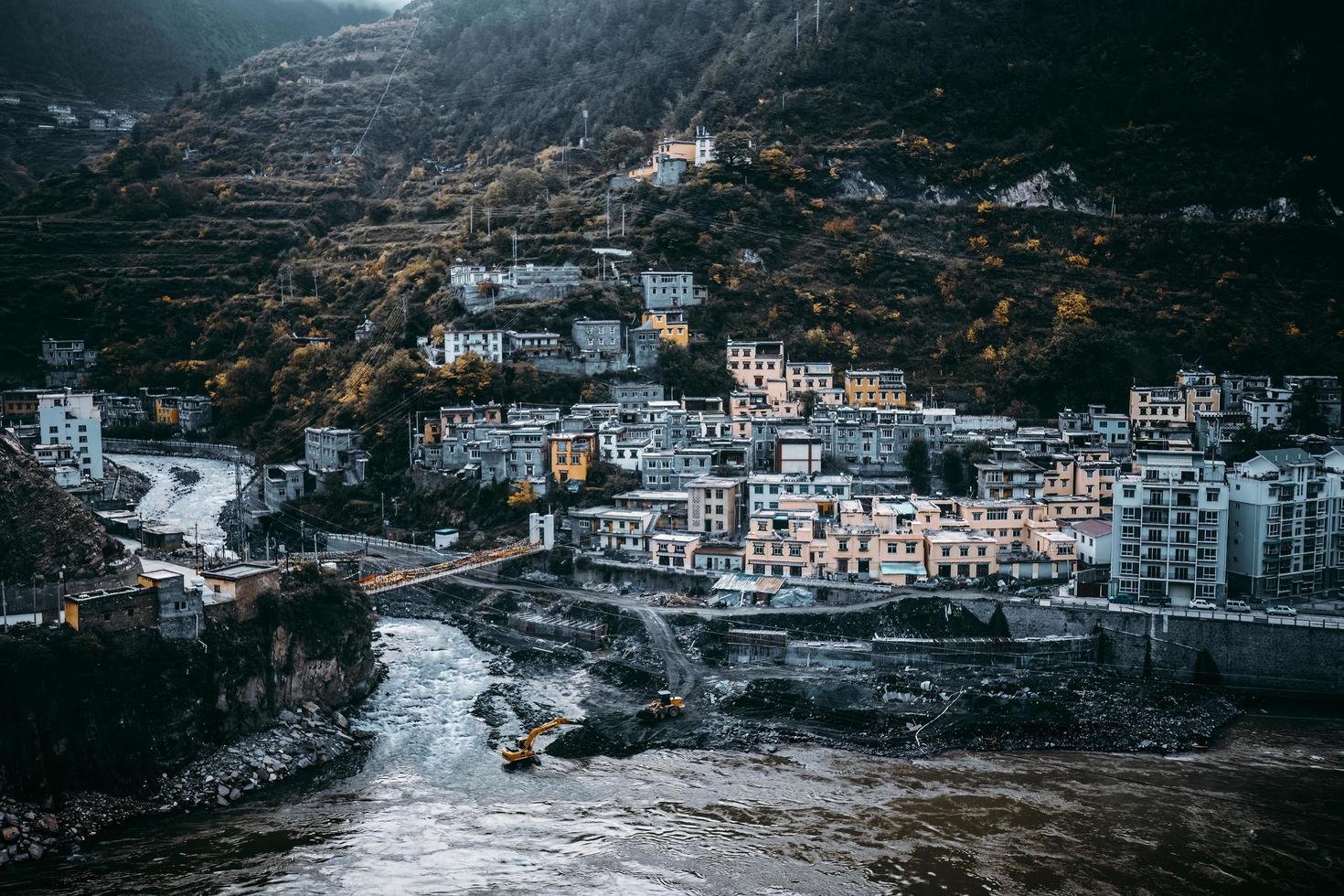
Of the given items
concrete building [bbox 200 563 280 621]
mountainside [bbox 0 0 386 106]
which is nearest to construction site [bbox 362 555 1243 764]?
concrete building [bbox 200 563 280 621]

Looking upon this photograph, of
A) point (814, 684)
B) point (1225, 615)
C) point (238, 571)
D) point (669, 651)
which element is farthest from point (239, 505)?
point (1225, 615)

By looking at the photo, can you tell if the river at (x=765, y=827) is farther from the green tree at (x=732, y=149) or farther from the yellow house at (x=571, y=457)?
the green tree at (x=732, y=149)

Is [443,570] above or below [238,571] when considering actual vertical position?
below

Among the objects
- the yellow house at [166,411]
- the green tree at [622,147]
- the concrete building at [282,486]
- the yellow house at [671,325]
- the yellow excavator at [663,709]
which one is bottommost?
the yellow excavator at [663,709]

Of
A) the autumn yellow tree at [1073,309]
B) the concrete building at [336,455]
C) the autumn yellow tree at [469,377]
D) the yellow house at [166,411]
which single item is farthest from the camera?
the yellow house at [166,411]

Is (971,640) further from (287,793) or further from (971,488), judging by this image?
(287,793)

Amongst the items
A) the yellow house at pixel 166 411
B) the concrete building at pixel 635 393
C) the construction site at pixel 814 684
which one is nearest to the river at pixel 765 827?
the construction site at pixel 814 684

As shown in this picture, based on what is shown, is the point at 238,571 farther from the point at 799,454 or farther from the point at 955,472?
the point at 955,472
